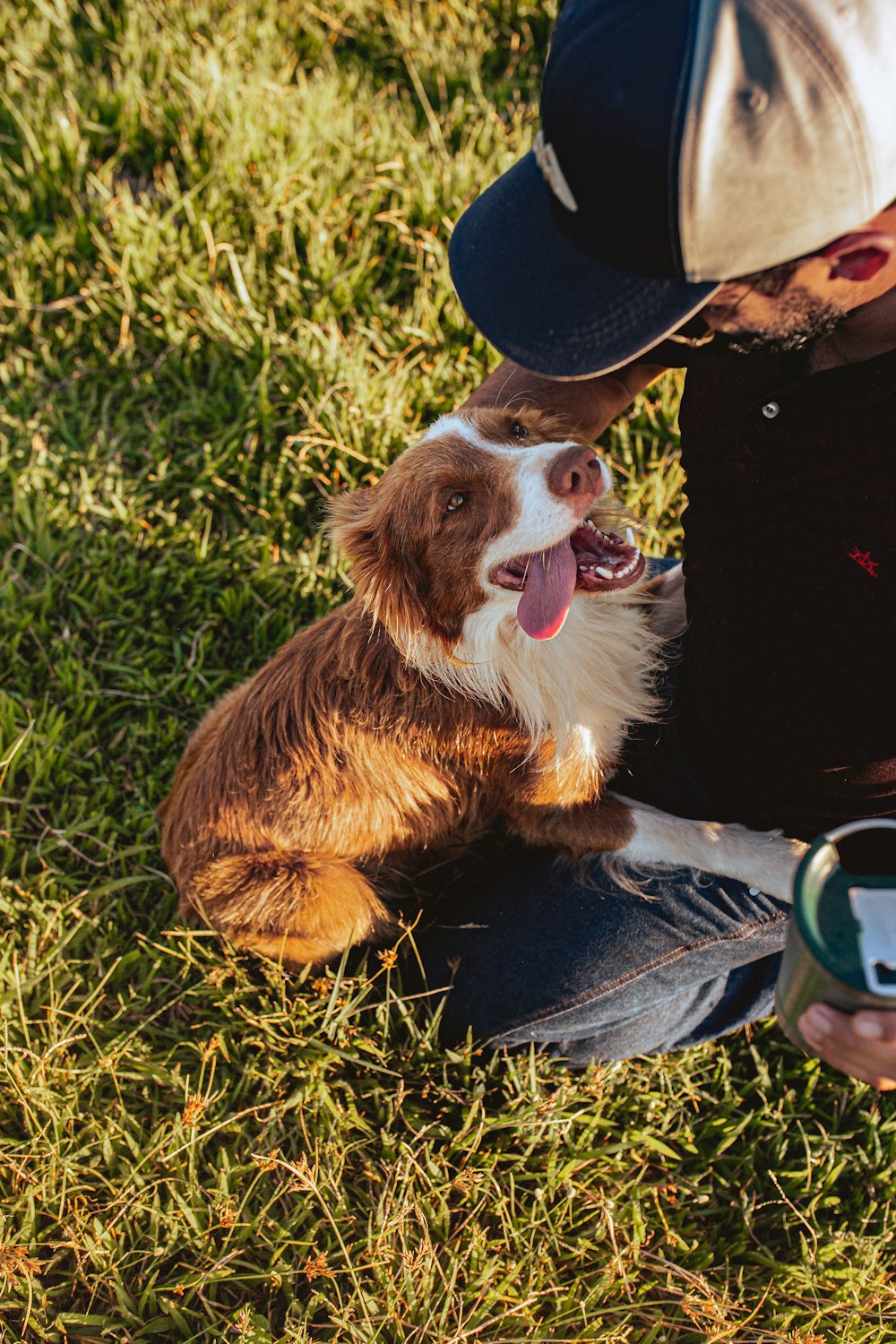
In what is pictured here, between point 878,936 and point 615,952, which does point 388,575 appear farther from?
point 878,936

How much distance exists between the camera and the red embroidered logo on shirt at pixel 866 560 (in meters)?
1.90

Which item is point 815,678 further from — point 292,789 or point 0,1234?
point 0,1234

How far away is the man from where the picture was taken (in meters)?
1.35

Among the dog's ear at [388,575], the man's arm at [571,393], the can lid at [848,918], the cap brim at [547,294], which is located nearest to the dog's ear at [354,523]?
the dog's ear at [388,575]

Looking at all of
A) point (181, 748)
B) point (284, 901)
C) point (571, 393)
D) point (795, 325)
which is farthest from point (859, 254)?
point (181, 748)

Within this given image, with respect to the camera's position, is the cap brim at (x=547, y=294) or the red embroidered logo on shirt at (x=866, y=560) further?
the red embroidered logo on shirt at (x=866, y=560)

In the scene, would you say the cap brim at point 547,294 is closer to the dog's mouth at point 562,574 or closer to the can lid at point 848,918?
the dog's mouth at point 562,574

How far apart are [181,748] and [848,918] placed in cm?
→ 267

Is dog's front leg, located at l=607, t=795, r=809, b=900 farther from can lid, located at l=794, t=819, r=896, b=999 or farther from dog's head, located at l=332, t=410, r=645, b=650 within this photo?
can lid, located at l=794, t=819, r=896, b=999

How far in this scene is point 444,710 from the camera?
2.63 m

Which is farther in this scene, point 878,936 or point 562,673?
point 562,673

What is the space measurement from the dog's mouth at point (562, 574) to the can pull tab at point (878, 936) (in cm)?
108

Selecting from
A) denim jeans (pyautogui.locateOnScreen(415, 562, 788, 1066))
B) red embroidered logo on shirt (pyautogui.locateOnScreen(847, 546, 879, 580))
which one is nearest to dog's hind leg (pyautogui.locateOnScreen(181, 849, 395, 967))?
denim jeans (pyautogui.locateOnScreen(415, 562, 788, 1066))

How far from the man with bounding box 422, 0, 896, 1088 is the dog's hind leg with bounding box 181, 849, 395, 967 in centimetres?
32
